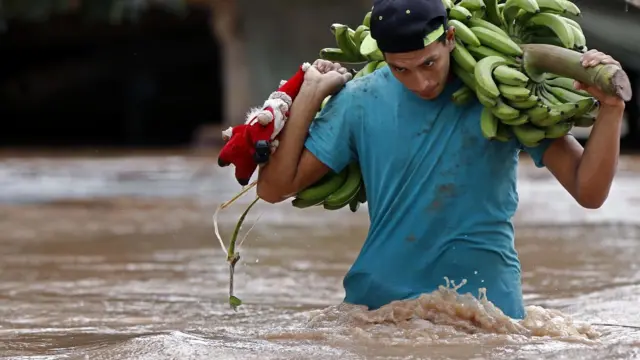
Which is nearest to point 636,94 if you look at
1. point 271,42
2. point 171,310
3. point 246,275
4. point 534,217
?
point 271,42

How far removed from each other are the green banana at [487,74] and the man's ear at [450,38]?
11 centimetres

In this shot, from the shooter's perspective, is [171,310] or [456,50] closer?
[456,50]

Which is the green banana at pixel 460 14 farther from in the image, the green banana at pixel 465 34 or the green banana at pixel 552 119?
the green banana at pixel 552 119

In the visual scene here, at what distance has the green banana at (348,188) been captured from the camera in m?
3.83

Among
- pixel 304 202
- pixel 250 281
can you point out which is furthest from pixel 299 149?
pixel 250 281

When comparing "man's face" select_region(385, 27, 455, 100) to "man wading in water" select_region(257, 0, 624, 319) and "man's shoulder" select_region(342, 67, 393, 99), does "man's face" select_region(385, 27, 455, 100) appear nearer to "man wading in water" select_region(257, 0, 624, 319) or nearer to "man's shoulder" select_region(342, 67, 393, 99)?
"man wading in water" select_region(257, 0, 624, 319)

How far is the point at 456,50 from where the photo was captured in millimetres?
3535

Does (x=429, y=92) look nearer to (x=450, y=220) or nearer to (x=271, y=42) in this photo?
(x=450, y=220)

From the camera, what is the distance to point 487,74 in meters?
3.43

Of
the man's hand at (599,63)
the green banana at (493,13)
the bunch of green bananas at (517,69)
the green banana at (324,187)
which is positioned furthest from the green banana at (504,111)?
the green banana at (324,187)

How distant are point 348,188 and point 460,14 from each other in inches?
26.5

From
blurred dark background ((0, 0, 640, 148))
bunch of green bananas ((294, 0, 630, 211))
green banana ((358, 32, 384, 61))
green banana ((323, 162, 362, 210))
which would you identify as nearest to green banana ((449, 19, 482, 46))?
bunch of green bananas ((294, 0, 630, 211))

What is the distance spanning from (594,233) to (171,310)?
3.56 metres

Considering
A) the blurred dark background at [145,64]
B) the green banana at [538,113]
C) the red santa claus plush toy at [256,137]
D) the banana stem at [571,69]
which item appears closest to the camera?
the banana stem at [571,69]
